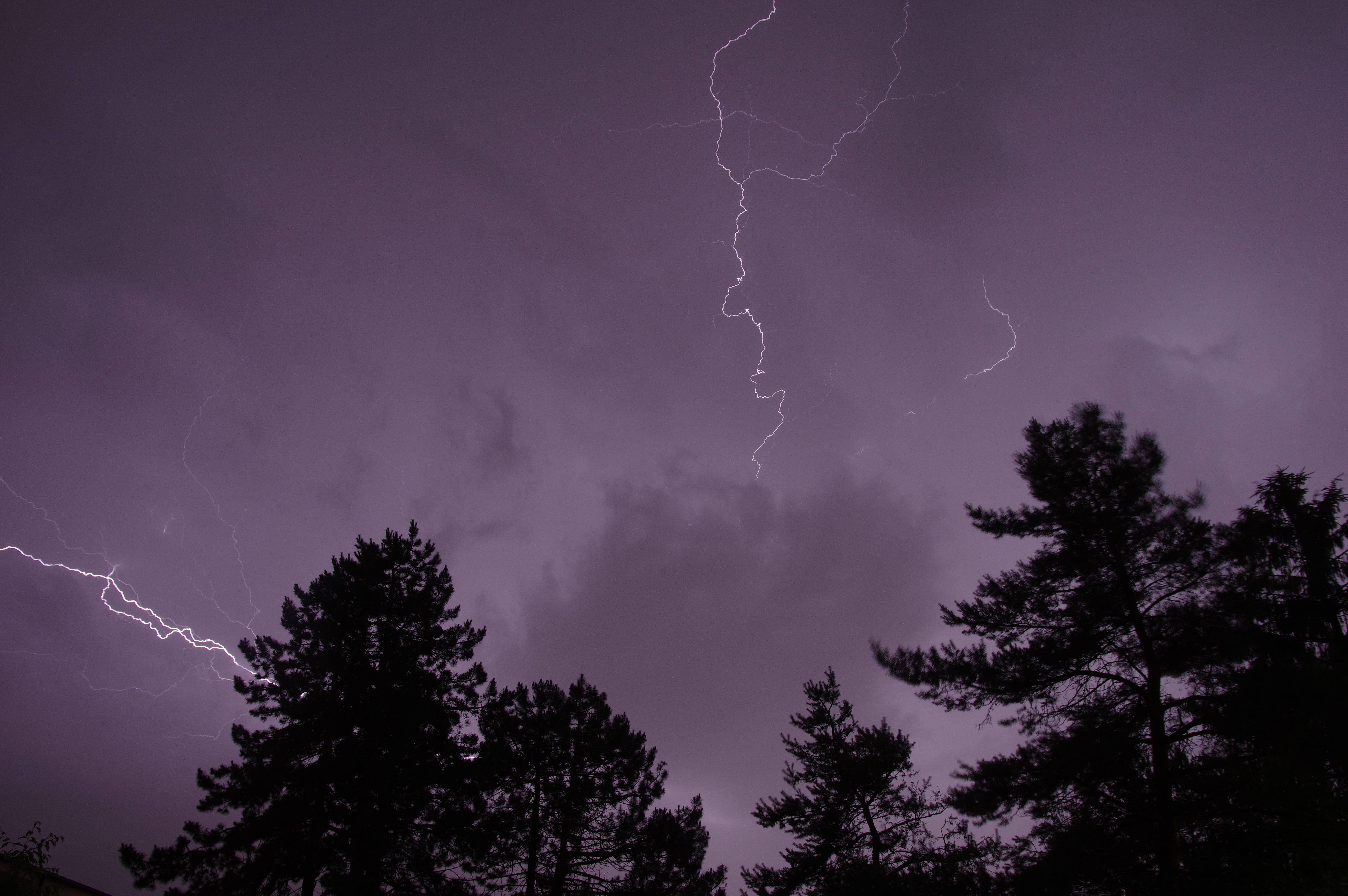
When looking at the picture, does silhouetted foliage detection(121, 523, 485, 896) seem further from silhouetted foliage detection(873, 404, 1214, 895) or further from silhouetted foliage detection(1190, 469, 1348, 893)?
silhouetted foliage detection(1190, 469, 1348, 893)

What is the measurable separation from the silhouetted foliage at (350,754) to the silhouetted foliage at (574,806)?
1129 millimetres

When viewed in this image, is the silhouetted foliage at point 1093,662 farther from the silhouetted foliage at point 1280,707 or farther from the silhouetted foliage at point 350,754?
the silhouetted foliage at point 350,754

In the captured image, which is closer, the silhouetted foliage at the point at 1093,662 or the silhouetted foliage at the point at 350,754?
the silhouetted foliage at the point at 1093,662

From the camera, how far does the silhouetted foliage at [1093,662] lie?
906 cm

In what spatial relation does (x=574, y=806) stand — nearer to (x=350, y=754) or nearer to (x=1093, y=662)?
(x=350, y=754)

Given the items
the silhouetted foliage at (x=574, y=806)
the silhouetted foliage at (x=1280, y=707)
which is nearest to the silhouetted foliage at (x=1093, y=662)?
the silhouetted foliage at (x=1280, y=707)

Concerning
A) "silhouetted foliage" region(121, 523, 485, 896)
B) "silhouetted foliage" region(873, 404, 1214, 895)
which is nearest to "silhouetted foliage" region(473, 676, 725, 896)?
"silhouetted foliage" region(121, 523, 485, 896)

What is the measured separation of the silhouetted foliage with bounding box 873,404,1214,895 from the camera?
9.06 m

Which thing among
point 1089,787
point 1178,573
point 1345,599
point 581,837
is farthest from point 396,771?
point 1345,599

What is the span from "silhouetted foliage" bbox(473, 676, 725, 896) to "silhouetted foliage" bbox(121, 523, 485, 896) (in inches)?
44.5

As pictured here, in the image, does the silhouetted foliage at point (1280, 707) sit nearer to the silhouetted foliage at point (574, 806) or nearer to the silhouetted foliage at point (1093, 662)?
the silhouetted foliage at point (1093, 662)

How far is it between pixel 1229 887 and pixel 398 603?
15.8m

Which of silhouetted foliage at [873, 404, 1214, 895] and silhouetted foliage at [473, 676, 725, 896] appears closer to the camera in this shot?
silhouetted foliage at [873, 404, 1214, 895]

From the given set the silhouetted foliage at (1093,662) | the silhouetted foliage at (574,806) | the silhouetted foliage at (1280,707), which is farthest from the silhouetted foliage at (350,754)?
the silhouetted foliage at (1280,707)
